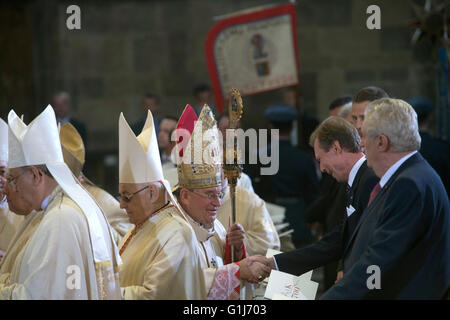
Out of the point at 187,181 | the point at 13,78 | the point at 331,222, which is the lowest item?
the point at 331,222

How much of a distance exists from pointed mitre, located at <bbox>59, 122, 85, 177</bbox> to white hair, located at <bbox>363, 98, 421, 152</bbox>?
8.27 ft

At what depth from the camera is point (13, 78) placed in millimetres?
12133

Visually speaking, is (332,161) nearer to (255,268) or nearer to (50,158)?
(255,268)

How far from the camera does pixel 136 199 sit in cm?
409

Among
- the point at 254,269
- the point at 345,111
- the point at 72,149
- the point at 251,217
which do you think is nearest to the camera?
the point at 254,269

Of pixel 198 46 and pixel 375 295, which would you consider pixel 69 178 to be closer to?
pixel 375 295

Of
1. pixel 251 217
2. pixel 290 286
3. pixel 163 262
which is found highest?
pixel 163 262

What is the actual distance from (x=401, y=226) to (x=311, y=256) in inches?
45.2

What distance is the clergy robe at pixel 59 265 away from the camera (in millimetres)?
3617

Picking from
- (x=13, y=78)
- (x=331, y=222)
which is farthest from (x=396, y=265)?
(x=13, y=78)

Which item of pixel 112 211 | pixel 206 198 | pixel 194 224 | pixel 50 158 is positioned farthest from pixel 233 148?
pixel 112 211
